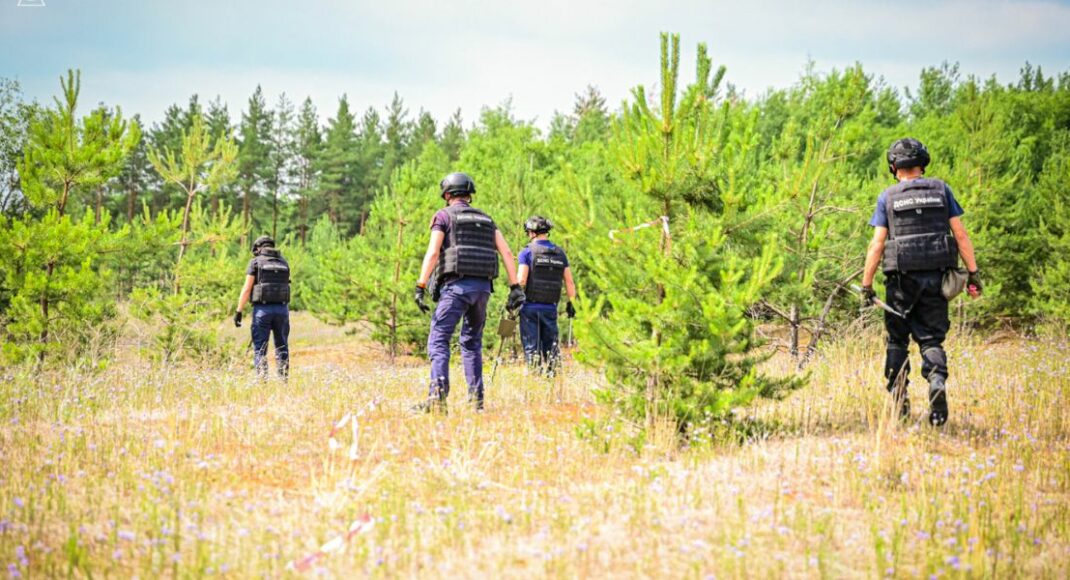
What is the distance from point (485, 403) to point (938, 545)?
394cm

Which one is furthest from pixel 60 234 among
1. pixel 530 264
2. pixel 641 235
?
pixel 641 235

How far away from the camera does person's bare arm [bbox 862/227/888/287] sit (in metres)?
5.20

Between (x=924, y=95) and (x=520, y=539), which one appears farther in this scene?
(x=924, y=95)

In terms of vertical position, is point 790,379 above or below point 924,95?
below

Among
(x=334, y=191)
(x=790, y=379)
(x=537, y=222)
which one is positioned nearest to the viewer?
(x=790, y=379)

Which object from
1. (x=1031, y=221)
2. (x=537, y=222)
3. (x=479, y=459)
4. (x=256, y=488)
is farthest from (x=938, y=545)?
(x=1031, y=221)

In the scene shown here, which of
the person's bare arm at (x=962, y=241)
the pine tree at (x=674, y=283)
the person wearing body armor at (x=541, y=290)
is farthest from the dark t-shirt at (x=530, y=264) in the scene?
the person's bare arm at (x=962, y=241)

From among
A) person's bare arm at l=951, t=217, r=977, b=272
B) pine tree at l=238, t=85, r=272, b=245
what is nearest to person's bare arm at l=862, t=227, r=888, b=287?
person's bare arm at l=951, t=217, r=977, b=272

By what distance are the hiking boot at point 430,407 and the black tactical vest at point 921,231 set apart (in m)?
3.62

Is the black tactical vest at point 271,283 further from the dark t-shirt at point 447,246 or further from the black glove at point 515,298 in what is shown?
the black glove at point 515,298

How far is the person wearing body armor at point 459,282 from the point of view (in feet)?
19.1

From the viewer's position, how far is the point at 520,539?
325cm

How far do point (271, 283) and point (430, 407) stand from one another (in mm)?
4621

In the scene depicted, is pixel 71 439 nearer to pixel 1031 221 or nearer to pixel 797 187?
pixel 797 187
